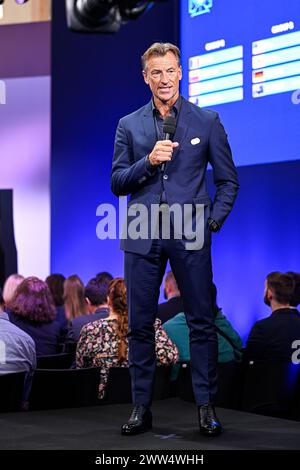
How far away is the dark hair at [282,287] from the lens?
15.4 ft

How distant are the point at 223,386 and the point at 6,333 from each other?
114 cm

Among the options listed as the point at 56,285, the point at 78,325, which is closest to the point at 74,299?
the point at 56,285

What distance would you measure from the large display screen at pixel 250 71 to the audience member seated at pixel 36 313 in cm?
211

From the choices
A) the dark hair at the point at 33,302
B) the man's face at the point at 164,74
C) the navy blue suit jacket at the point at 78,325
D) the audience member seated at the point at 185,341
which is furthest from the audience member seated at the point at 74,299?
the man's face at the point at 164,74

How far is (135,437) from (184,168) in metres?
1.04

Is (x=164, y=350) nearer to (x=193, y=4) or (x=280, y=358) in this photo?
(x=280, y=358)

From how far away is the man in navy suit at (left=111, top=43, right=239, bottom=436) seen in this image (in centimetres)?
304

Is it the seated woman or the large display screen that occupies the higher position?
the large display screen

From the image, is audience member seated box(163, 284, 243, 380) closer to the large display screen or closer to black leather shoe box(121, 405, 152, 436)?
black leather shoe box(121, 405, 152, 436)

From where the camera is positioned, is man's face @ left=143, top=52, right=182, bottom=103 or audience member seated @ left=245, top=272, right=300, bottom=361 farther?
audience member seated @ left=245, top=272, right=300, bottom=361

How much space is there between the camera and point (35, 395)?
11.8 feet

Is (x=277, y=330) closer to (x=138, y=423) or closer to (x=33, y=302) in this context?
(x=33, y=302)

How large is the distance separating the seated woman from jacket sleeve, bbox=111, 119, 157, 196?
3.45ft

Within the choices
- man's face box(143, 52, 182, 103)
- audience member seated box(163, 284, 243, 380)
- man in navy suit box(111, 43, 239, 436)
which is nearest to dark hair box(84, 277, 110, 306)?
audience member seated box(163, 284, 243, 380)
